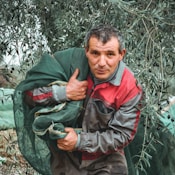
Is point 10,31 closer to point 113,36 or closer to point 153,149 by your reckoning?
point 153,149

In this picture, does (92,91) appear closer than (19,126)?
Yes

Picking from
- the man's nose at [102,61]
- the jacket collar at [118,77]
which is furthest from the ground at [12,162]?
the man's nose at [102,61]

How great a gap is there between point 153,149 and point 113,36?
1566mm

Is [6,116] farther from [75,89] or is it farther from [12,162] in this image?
[75,89]

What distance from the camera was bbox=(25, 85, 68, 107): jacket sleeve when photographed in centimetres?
469

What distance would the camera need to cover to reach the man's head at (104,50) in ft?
15.0

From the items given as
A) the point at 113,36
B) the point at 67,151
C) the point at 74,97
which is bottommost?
the point at 67,151

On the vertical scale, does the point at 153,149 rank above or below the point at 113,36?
below

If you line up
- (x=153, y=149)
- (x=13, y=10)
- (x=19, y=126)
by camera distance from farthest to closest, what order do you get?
(x=13, y=10)
(x=153, y=149)
(x=19, y=126)

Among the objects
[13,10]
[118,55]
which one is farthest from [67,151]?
[13,10]

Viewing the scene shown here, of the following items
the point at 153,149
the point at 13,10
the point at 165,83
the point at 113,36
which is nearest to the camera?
the point at 113,36

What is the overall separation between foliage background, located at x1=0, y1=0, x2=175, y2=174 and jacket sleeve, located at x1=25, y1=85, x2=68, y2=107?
0.79 m

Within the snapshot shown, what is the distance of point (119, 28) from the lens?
5.84 metres

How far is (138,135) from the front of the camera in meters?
6.03
